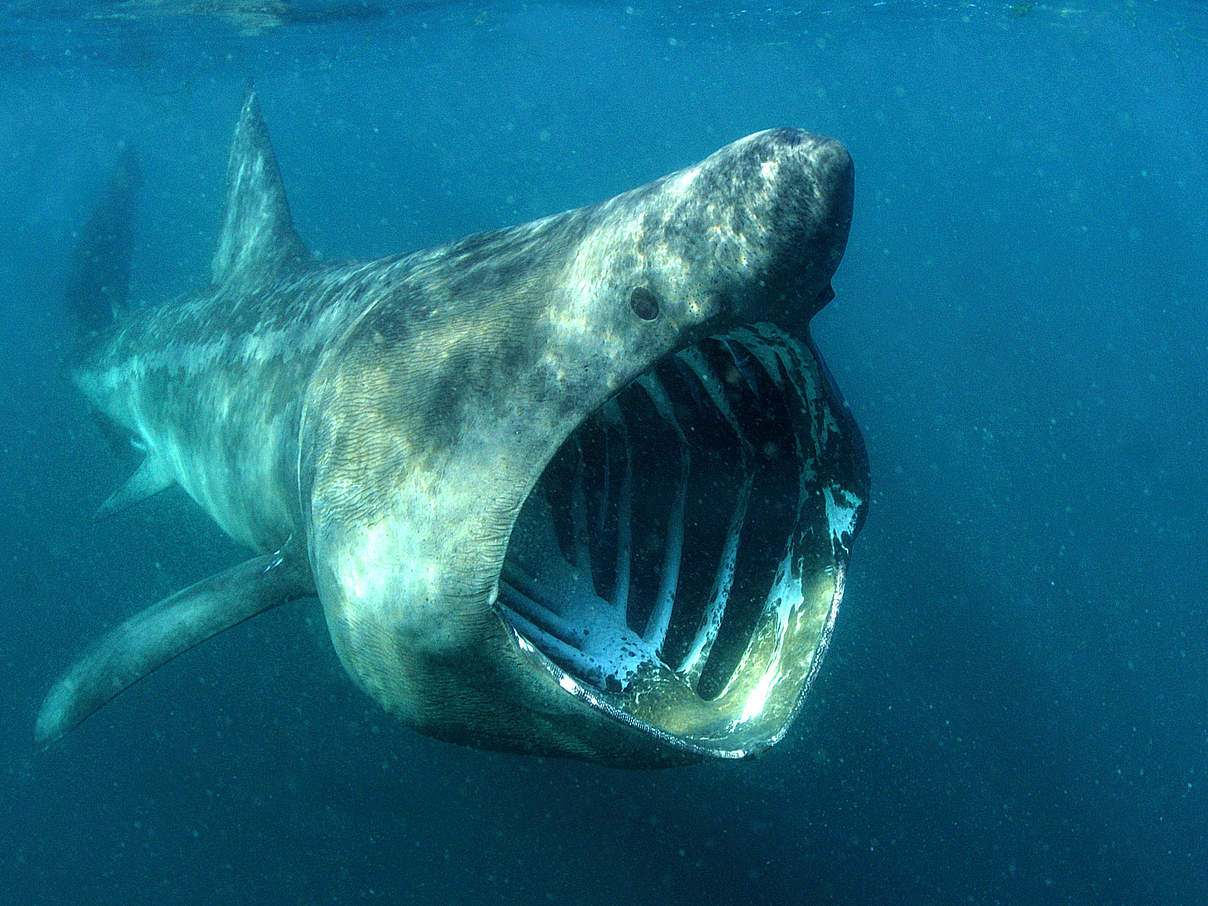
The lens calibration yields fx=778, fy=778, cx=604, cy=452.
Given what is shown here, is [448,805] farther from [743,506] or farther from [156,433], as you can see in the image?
[743,506]

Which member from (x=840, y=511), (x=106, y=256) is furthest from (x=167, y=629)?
(x=106, y=256)

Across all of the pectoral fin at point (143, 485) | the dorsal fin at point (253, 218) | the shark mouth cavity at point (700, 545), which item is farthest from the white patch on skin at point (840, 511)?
the pectoral fin at point (143, 485)

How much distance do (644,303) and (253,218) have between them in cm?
495

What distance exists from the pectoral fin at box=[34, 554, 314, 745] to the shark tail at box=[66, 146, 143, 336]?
6066mm

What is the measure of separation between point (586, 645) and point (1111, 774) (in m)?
12.0

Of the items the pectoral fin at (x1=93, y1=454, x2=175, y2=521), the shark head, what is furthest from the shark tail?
the shark head

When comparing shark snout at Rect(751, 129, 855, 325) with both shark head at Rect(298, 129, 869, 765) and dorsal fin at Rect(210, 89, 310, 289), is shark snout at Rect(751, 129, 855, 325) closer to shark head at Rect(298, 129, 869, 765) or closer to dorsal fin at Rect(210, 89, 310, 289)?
shark head at Rect(298, 129, 869, 765)

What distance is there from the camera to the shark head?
6.30ft

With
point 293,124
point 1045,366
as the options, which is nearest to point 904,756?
point 1045,366

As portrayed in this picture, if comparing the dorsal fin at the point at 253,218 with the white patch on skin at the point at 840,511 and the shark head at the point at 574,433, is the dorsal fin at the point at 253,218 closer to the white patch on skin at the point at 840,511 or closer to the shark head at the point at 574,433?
the shark head at the point at 574,433

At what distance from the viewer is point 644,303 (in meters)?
1.98

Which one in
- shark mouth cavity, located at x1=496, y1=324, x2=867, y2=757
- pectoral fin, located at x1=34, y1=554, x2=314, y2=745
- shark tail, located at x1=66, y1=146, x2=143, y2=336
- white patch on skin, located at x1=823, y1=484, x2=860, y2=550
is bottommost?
shark tail, located at x1=66, y1=146, x2=143, y2=336

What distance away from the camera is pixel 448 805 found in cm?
751

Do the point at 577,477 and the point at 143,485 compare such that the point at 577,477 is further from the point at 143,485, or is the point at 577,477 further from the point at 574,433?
the point at 143,485
